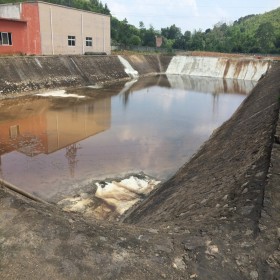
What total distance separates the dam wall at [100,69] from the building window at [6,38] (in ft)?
9.94

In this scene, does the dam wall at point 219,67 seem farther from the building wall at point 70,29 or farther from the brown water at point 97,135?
the brown water at point 97,135

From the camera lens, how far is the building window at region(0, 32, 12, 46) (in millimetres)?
27650

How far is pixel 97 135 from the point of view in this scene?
15.4 meters

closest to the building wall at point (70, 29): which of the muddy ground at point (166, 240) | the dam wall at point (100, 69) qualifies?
the dam wall at point (100, 69)

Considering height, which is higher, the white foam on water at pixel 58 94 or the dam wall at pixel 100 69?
the dam wall at pixel 100 69

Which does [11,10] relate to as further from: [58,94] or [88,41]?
[58,94]

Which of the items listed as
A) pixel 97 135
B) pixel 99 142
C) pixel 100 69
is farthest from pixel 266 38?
pixel 99 142

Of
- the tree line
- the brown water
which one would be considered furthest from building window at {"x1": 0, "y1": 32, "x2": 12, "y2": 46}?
the tree line

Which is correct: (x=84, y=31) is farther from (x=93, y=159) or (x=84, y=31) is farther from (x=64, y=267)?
(x=64, y=267)

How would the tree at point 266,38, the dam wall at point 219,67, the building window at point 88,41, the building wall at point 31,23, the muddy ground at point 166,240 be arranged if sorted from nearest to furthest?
the muddy ground at point 166,240
the building wall at point 31,23
the building window at point 88,41
the dam wall at point 219,67
the tree at point 266,38

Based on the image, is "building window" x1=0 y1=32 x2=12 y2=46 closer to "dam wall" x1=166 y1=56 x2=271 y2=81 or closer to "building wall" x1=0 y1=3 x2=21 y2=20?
"building wall" x1=0 y1=3 x2=21 y2=20

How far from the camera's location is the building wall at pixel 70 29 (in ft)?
103

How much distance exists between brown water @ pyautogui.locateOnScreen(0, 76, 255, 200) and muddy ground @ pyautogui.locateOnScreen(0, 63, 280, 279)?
447 centimetres

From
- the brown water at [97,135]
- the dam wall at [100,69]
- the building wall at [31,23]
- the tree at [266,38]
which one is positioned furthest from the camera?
the tree at [266,38]
